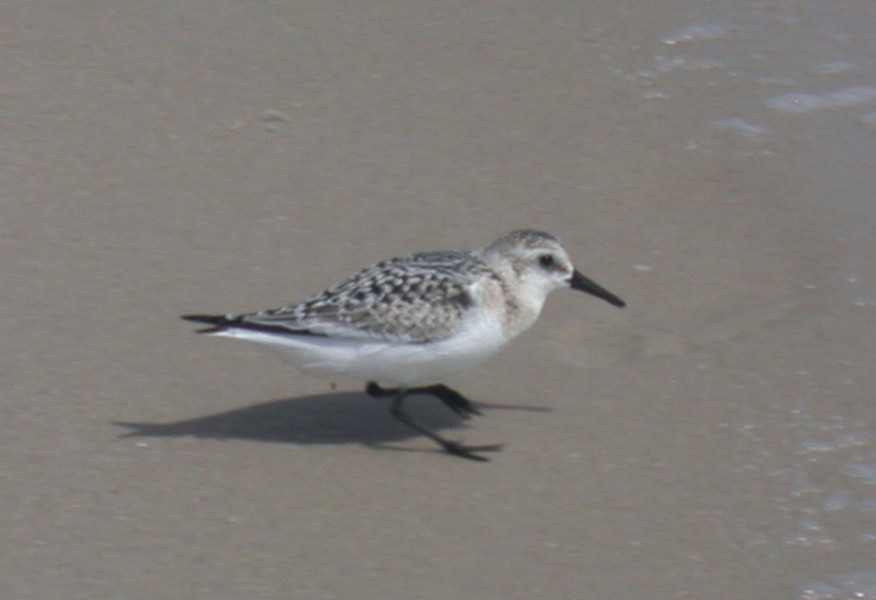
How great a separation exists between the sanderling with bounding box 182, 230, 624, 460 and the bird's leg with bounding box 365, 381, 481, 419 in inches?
5.0

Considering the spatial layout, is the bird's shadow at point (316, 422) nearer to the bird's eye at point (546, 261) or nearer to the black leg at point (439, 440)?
the black leg at point (439, 440)

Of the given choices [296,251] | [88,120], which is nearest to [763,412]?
[296,251]

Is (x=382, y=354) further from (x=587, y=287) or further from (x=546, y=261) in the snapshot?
(x=587, y=287)

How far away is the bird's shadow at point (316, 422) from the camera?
6.37m

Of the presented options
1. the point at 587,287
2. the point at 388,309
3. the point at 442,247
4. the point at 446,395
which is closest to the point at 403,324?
the point at 388,309

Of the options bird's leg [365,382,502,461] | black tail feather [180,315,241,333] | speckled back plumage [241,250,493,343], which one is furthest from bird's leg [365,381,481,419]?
black tail feather [180,315,241,333]

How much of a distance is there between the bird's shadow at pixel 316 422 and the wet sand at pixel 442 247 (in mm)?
18

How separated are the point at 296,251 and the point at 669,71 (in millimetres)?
2439

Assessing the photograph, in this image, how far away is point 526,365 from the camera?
695 centimetres

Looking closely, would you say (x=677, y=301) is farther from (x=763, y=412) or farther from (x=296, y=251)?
(x=296, y=251)

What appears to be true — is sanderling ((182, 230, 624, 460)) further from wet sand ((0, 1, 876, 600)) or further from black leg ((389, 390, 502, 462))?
wet sand ((0, 1, 876, 600))

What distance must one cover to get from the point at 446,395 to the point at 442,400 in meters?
0.10

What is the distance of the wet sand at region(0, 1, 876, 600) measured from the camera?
5.74 meters

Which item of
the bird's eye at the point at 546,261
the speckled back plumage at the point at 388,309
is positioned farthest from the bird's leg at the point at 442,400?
the bird's eye at the point at 546,261
